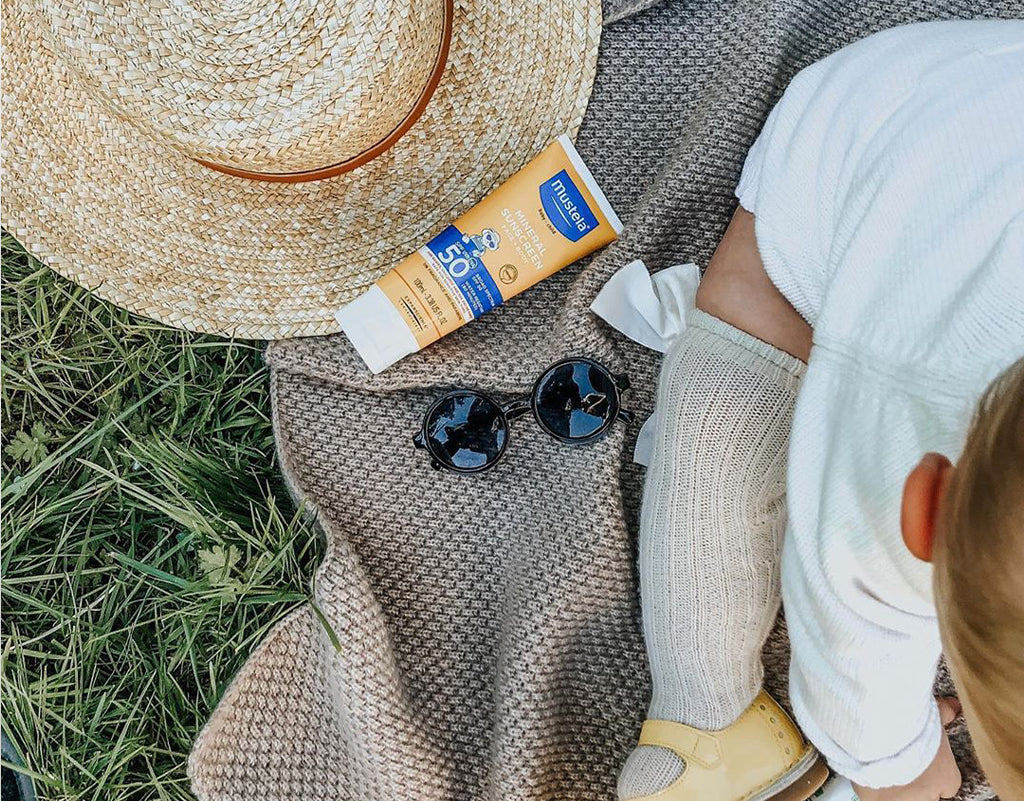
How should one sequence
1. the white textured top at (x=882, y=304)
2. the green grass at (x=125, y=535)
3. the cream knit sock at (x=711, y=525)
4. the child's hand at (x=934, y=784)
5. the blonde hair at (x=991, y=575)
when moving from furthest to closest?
the green grass at (x=125, y=535)
the child's hand at (x=934, y=784)
the cream knit sock at (x=711, y=525)
the white textured top at (x=882, y=304)
the blonde hair at (x=991, y=575)

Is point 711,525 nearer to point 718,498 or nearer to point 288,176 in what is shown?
point 718,498

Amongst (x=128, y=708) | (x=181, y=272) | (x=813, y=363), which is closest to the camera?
(x=813, y=363)

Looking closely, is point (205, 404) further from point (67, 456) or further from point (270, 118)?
point (270, 118)

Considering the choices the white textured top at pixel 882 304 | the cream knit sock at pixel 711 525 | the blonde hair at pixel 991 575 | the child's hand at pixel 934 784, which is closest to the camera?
the blonde hair at pixel 991 575

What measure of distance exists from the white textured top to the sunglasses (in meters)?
0.25

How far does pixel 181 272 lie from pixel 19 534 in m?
0.38

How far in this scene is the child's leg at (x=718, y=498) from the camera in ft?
2.48

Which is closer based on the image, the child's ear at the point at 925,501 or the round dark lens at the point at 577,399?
the child's ear at the point at 925,501

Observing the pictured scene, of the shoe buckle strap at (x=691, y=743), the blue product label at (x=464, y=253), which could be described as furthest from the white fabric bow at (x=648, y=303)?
the shoe buckle strap at (x=691, y=743)

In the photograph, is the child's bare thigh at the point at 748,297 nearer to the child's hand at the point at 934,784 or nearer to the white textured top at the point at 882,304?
the white textured top at the point at 882,304

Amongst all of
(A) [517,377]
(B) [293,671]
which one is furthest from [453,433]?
(B) [293,671]

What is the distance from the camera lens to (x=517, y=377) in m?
0.95

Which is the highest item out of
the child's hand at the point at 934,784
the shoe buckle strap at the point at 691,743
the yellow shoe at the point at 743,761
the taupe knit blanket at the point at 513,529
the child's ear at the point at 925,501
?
the child's ear at the point at 925,501

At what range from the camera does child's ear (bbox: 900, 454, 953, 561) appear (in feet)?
1.68
